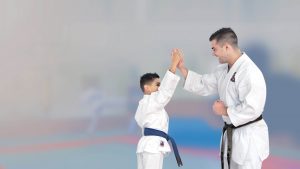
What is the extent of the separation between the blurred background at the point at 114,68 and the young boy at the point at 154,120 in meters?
2.15

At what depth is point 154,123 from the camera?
3.85 meters

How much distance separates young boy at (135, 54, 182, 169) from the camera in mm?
3750

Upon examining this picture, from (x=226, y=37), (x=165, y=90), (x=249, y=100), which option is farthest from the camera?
(x=165, y=90)

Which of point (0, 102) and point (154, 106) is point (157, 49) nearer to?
point (0, 102)

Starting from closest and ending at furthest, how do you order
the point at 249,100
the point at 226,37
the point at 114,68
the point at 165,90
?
1. the point at 249,100
2. the point at 226,37
3. the point at 165,90
4. the point at 114,68

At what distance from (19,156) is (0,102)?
2.38 ft

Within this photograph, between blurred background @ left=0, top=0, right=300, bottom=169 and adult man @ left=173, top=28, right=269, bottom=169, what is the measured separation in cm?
258

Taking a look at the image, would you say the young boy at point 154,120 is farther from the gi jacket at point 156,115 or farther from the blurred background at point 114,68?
the blurred background at point 114,68

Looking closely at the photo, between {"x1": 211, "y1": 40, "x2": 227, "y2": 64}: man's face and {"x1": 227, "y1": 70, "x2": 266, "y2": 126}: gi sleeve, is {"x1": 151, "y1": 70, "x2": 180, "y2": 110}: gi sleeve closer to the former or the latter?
{"x1": 211, "y1": 40, "x2": 227, "y2": 64}: man's face

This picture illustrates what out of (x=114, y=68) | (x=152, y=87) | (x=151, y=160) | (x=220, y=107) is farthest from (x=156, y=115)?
(x=114, y=68)

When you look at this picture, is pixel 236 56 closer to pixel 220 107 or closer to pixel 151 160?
pixel 220 107

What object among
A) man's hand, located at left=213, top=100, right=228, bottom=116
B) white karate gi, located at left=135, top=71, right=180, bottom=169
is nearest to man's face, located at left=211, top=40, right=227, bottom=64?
man's hand, located at left=213, top=100, right=228, bottom=116

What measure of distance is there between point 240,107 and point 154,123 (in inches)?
30.4

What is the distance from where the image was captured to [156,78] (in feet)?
12.9
